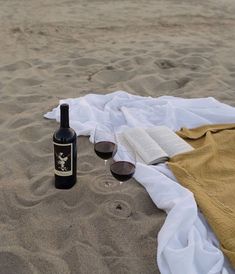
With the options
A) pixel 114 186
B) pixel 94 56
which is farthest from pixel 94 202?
pixel 94 56

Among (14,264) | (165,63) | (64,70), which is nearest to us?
(14,264)

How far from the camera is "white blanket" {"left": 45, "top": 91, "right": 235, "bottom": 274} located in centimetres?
172

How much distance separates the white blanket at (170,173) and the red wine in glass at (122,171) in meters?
0.19

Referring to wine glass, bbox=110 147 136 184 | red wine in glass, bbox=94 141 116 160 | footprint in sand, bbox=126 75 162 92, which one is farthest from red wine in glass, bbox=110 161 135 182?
footprint in sand, bbox=126 75 162 92

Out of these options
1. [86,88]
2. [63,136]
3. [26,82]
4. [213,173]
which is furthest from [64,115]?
[26,82]

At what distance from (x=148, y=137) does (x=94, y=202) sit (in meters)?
0.57

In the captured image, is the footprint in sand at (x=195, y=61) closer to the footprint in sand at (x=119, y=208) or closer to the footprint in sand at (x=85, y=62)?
the footprint in sand at (x=85, y=62)

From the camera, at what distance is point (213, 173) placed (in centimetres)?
231

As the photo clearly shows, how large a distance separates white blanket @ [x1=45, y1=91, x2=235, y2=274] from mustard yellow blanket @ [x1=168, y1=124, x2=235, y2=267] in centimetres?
5

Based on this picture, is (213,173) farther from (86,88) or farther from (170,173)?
(86,88)

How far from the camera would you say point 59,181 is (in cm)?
221

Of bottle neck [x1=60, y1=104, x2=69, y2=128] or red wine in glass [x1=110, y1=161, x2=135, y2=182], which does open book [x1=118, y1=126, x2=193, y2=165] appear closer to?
red wine in glass [x1=110, y1=161, x2=135, y2=182]

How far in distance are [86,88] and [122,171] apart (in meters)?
1.78

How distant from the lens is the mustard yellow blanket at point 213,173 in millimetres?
1889
